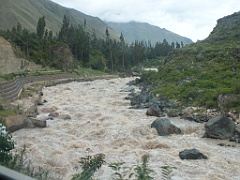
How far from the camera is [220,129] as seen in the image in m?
16.2

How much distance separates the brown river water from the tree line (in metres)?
49.4

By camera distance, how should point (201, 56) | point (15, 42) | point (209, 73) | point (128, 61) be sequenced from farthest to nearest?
point (128, 61)
point (15, 42)
point (201, 56)
point (209, 73)

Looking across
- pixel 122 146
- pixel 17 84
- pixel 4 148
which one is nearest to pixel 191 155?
pixel 122 146

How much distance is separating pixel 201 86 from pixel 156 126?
1240 cm

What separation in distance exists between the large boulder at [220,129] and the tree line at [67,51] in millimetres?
54516

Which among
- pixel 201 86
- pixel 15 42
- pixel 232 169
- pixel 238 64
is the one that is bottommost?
pixel 232 169

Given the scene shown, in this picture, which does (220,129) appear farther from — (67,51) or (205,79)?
(67,51)

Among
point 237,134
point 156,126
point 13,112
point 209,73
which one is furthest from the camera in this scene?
point 209,73

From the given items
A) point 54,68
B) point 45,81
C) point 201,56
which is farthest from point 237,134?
point 54,68

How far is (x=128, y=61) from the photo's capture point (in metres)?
105

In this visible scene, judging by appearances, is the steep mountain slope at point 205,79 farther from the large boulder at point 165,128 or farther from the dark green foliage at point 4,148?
the dark green foliage at point 4,148

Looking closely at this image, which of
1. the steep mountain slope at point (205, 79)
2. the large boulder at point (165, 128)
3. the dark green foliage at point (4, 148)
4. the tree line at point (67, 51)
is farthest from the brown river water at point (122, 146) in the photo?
the tree line at point (67, 51)

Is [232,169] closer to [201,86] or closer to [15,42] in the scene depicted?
[201,86]

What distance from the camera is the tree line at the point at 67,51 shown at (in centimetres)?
6797
